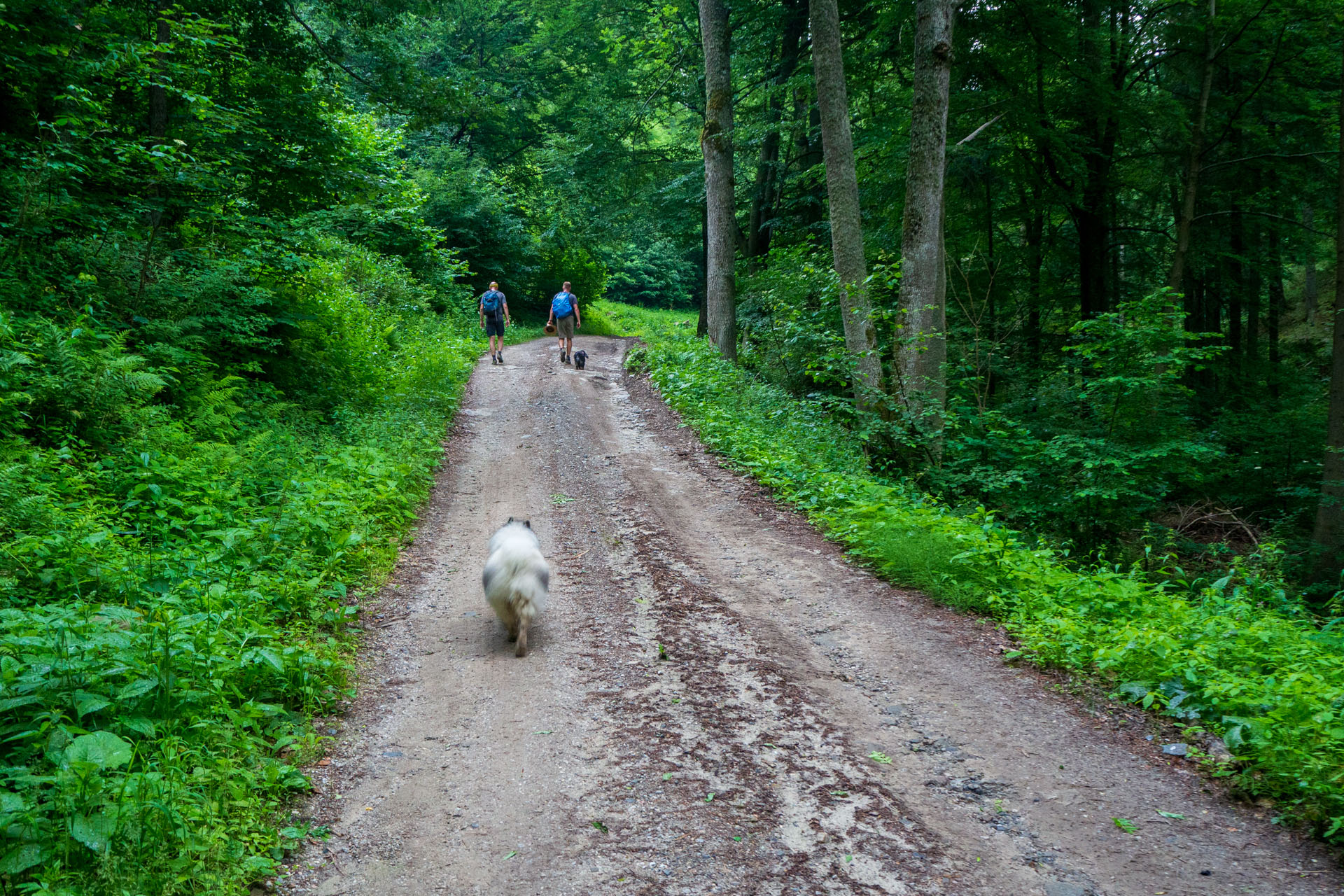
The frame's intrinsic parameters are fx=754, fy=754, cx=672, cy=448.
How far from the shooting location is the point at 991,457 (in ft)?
38.4

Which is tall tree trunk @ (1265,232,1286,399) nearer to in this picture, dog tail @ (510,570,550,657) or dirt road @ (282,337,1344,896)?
dirt road @ (282,337,1344,896)

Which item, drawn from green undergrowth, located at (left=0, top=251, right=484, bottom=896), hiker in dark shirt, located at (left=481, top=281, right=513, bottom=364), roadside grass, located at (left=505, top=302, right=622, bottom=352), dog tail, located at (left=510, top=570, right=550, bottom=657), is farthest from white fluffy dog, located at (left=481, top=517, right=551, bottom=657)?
roadside grass, located at (left=505, top=302, right=622, bottom=352)

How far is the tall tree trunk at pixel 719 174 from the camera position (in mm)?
18656

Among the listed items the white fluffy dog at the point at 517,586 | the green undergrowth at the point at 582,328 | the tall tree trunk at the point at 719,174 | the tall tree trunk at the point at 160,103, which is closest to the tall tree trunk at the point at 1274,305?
the tall tree trunk at the point at 719,174

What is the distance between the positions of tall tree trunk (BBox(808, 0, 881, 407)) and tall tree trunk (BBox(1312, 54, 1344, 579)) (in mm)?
6230

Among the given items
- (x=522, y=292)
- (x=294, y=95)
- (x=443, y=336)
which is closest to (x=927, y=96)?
(x=294, y=95)

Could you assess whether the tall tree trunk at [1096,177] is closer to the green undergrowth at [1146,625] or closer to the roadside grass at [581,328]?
the green undergrowth at [1146,625]

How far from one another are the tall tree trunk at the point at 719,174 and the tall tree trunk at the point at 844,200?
6846mm

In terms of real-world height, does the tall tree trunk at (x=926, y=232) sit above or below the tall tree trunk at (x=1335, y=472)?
above

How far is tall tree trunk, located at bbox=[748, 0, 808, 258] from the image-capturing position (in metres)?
19.6

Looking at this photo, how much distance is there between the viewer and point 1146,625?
596cm

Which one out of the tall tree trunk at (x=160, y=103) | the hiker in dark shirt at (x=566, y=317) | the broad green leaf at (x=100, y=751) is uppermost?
the tall tree trunk at (x=160, y=103)

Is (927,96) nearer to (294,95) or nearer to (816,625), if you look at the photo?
(816,625)

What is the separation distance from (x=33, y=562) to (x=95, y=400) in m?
3.03
